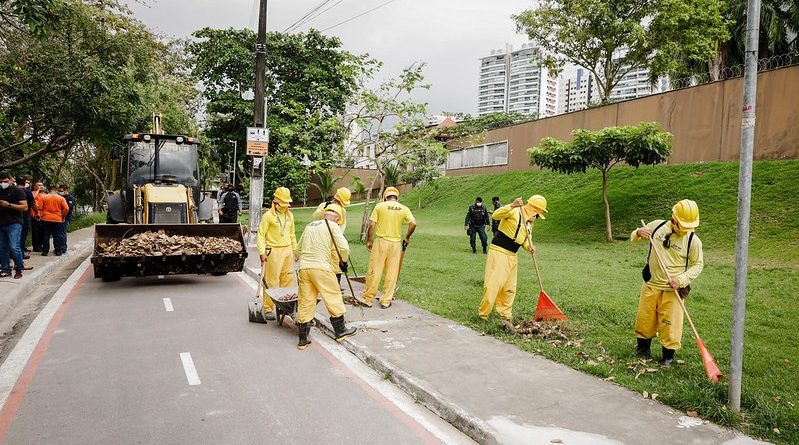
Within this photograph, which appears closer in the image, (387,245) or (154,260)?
(387,245)

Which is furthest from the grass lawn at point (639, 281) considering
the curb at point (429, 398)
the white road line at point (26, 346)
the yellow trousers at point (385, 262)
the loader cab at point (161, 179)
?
the white road line at point (26, 346)

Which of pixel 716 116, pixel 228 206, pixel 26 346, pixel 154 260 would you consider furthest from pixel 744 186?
pixel 716 116

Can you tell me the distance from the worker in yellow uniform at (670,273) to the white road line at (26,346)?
614 centimetres

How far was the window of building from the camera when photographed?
3291cm

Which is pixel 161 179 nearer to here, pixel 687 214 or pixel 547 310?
pixel 547 310

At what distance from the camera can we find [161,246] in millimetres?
10148

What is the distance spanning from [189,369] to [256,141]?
36.8 feet

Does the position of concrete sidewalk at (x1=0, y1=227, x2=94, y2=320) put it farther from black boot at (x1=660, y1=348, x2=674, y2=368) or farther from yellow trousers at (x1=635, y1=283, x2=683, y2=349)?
black boot at (x1=660, y1=348, x2=674, y2=368)

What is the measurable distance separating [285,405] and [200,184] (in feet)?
31.0

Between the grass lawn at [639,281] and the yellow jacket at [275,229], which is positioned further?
the yellow jacket at [275,229]

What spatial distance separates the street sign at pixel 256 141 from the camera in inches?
631

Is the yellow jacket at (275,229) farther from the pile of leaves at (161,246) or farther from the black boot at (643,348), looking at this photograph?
the black boot at (643,348)

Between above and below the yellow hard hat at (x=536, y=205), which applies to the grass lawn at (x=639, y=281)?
below

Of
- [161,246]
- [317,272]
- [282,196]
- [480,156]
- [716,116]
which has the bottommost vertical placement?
[161,246]
